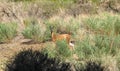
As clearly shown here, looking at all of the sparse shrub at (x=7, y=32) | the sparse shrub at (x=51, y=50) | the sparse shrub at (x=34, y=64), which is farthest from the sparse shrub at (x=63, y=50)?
the sparse shrub at (x=7, y=32)

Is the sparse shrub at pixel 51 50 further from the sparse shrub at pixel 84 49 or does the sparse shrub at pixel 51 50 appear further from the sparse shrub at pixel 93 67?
the sparse shrub at pixel 93 67

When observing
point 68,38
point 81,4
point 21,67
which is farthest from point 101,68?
point 81,4

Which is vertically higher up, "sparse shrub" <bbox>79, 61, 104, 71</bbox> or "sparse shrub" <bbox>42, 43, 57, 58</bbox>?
"sparse shrub" <bbox>79, 61, 104, 71</bbox>

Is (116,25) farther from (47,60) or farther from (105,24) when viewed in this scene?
(47,60)

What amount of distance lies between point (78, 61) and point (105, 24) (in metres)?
5.09

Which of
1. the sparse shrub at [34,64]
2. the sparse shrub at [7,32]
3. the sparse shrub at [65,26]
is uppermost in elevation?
the sparse shrub at [34,64]

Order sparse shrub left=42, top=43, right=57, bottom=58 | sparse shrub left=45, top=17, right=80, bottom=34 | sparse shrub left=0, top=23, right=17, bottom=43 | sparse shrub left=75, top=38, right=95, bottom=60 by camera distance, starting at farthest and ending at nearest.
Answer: sparse shrub left=45, top=17, right=80, bottom=34 < sparse shrub left=0, top=23, right=17, bottom=43 < sparse shrub left=75, top=38, right=95, bottom=60 < sparse shrub left=42, top=43, right=57, bottom=58

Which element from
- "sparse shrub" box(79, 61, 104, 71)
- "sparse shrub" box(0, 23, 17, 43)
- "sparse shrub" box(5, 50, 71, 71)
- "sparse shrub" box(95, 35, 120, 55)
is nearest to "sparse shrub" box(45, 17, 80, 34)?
"sparse shrub" box(0, 23, 17, 43)

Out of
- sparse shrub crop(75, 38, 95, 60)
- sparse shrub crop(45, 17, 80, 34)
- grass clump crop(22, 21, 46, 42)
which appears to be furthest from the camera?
sparse shrub crop(45, 17, 80, 34)

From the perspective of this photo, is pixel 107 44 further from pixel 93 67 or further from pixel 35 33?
pixel 35 33

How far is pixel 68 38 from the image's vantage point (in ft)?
43.1

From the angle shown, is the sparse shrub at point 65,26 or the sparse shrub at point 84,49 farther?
the sparse shrub at point 65,26

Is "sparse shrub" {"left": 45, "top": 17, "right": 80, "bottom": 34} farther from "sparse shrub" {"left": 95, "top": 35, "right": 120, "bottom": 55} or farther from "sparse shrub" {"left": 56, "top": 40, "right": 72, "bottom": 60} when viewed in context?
"sparse shrub" {"left": 56, "top": 40, "right": 72, "bottom": 60}

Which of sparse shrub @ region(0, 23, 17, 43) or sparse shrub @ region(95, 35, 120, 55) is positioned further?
sparse shrub @ region(0, 23, 17, 43)
